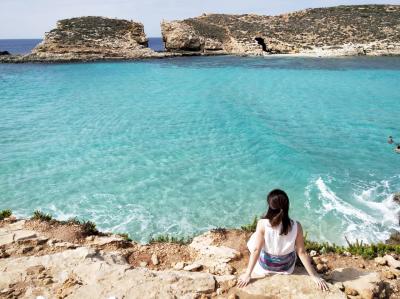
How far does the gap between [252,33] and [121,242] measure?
2923 inches

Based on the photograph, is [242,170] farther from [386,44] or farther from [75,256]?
[386,44]

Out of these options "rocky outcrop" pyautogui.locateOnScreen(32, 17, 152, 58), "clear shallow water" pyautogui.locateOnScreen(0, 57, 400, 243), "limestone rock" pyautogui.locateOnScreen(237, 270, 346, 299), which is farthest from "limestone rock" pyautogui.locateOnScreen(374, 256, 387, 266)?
"rocky outcrop" pyautogui.locateOnScreen(32, 17, 152, 58)

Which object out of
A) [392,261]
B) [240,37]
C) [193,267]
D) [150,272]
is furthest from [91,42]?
[392,261]

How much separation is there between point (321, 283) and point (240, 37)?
7471 centimetres

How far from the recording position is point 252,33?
3000 inches

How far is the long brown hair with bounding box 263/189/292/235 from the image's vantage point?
5098 millimetres

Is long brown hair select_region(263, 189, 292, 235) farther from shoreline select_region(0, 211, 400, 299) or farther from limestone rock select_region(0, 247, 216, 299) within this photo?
limestone rock select_region(0, 247, 216, 299)

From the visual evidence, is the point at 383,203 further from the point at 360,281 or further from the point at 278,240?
the point at 278,240

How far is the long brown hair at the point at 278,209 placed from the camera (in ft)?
16.7

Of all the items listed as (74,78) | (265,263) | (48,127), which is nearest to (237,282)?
(265,263)

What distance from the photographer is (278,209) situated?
514cm

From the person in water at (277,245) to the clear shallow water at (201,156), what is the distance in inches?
223

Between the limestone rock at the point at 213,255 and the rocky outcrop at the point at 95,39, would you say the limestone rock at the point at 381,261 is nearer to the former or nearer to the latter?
the limestone rock at the point at 213,255

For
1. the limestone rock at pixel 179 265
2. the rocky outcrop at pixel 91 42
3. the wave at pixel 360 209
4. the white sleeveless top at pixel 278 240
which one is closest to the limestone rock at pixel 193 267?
the limestone rock at pixel 179 265
